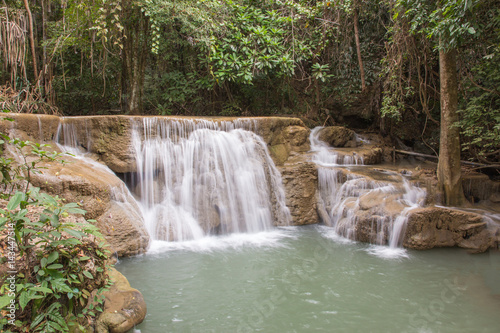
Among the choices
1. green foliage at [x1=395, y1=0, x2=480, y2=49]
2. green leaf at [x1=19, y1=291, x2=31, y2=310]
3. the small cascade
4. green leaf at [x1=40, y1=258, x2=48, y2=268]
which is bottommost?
green leaf at [x1=19, y1=291, x2=31, y2=310]

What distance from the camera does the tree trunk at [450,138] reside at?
6.91 m

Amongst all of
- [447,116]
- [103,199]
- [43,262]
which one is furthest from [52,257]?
[447,116]

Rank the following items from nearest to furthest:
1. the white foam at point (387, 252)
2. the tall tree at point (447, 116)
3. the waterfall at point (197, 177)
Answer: the white foam at point (387, 252)
the tall tree at point (447, 116)
the waterfall at point (197, 177)

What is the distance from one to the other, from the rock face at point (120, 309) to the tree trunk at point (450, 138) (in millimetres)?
6318

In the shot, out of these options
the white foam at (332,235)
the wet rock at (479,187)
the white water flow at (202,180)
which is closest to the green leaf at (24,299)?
the white water flow at (202,180)

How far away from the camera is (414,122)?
11.8 metres

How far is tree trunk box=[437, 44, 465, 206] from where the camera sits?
691 centimetres

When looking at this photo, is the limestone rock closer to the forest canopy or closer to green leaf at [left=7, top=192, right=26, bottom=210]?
the forest canopy

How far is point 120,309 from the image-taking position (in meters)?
3.55

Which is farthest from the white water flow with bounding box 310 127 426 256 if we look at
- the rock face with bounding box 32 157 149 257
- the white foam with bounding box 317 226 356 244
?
the rock face with bounding box 32 157 149 257

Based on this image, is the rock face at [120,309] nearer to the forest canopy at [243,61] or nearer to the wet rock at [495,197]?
the forest canopy at [243,61]

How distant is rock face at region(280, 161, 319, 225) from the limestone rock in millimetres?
2340

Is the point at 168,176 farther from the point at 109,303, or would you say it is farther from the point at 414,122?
the point at 414,122

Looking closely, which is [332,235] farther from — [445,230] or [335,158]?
[335,158]
